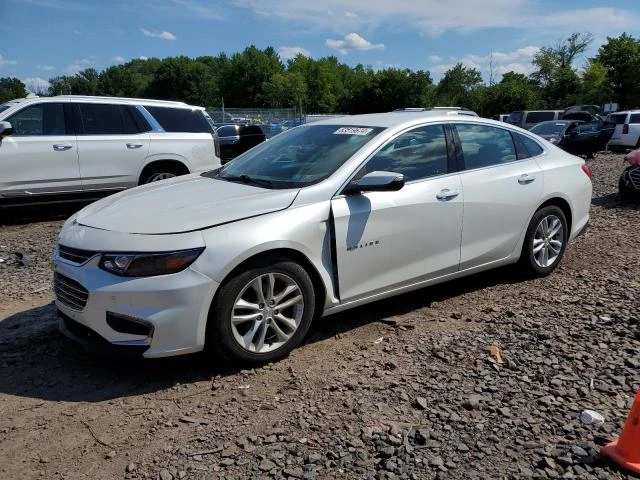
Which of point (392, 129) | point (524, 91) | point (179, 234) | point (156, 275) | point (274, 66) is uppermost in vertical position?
point (274, 66)

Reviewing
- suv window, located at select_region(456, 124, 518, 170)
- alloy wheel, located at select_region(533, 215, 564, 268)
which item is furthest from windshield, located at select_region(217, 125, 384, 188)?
alloy wheel, located at select_region(533, 215, 564, 268)

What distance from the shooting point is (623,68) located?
158ft

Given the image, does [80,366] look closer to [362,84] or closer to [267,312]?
[267,312]

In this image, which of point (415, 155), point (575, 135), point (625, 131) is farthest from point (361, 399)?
point (625, 131)

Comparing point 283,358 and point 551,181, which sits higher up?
point 551,181

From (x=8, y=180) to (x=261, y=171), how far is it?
17.4ft

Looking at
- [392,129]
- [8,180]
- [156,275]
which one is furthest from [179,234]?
[8,180]

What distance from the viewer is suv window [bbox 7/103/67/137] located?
26.2 ft

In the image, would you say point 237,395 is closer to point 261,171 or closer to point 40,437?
point 40,437

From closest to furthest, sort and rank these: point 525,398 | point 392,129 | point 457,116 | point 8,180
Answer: point 525,398 → point 392,129 → point 457,116 → point 8,180

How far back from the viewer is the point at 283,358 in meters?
3.74

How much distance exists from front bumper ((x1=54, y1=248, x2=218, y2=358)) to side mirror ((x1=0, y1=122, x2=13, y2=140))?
17.8 feet

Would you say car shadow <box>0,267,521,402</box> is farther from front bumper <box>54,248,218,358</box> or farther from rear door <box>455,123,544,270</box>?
rear door <box>455,123,544,270</box>

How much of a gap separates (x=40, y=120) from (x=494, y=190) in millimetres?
6682
